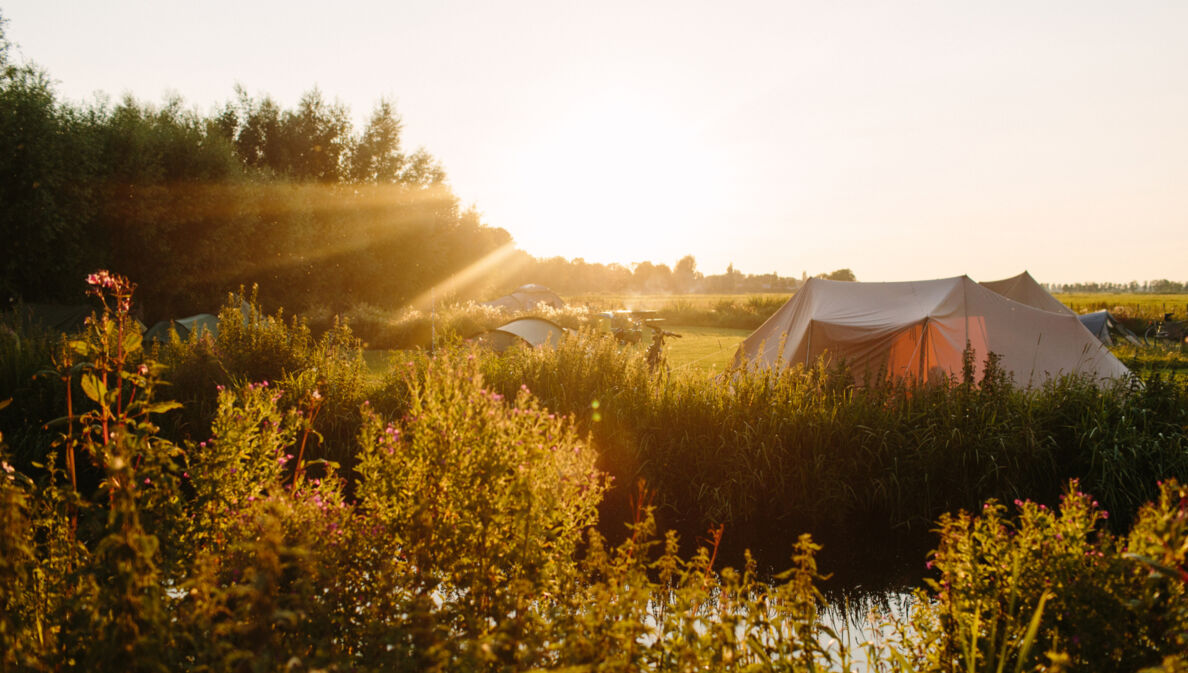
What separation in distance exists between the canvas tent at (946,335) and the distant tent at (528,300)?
59.1ft

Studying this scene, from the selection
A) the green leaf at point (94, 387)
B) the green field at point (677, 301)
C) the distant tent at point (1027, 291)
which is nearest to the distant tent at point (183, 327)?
the green leaf at point (94, 387)

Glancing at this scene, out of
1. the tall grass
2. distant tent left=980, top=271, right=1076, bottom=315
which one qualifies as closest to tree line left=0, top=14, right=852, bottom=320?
the tall grass

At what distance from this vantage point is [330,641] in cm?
194

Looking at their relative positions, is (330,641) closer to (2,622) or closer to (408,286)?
(2,622)

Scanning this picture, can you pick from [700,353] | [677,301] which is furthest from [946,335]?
[677,301]

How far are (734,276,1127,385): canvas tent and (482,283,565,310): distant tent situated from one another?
59.1 feet

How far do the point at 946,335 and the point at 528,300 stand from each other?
72.4ft

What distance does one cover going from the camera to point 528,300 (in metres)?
28.9

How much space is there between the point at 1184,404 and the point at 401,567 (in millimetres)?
7360

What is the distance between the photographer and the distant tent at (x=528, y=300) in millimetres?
27656

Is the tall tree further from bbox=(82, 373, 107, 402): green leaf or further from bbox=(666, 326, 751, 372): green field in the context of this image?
bbox=(82, 373, 107, 402): green leaf

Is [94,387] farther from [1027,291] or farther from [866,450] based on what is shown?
[1027,291]

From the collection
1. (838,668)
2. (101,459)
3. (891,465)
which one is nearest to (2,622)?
(101,459)

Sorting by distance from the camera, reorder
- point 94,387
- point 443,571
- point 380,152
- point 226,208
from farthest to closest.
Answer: point 380,152 → point 226,208 → point 443,571 → point 94,387
